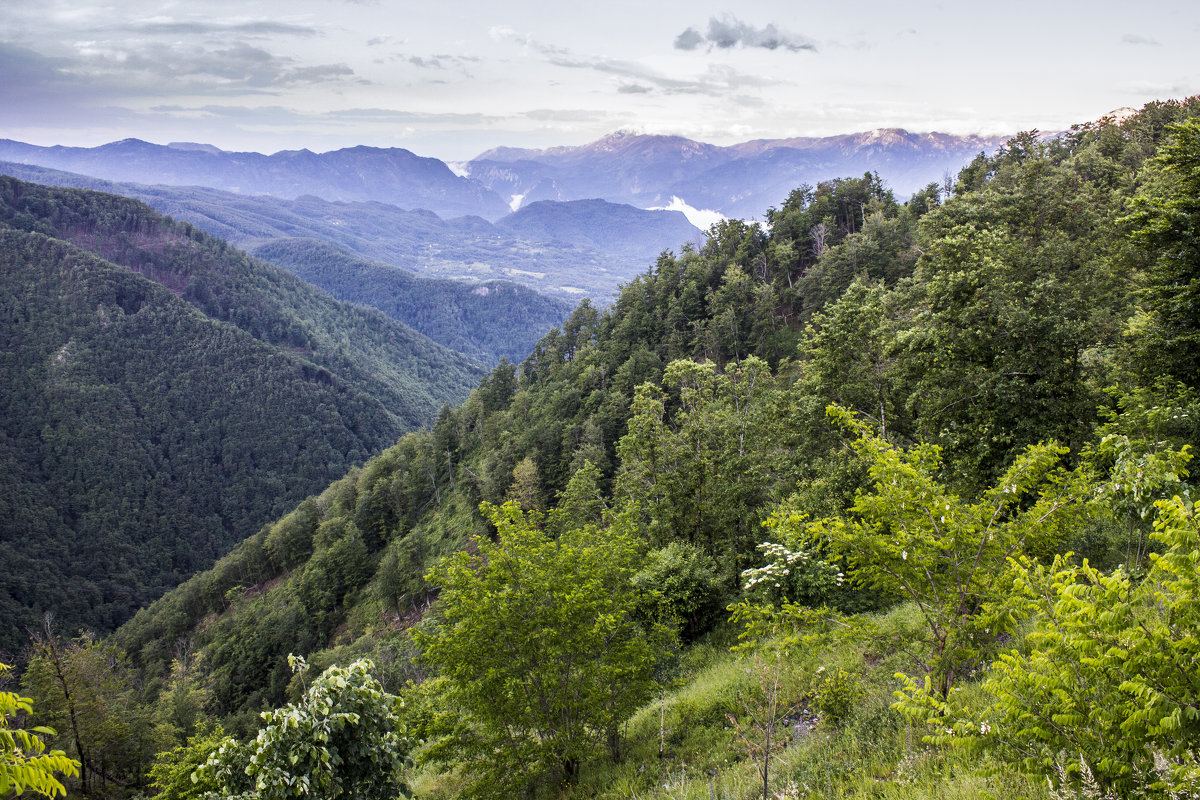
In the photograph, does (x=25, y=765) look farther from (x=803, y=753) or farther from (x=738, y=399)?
(x=738, y=399)

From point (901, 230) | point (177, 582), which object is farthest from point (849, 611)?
point (177, 582)

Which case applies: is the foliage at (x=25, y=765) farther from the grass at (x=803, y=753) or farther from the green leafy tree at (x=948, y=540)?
the green leafy tree at (x=948, y=540)

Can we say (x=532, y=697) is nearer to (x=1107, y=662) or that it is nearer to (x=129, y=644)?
(x=1107, y=662)

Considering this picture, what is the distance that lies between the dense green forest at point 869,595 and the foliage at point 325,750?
0.19ft

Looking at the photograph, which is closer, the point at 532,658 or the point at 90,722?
the point at 532,658

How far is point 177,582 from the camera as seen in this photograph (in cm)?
13975

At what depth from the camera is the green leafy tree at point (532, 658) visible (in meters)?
12.8

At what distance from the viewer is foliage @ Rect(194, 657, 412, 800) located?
8.52m

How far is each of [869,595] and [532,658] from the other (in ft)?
41.6

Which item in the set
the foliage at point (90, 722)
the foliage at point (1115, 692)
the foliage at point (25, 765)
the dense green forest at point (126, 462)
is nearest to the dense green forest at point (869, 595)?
the foliage at point (1115, 692)

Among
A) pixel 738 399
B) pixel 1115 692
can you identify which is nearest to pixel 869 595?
pixel 1115 692

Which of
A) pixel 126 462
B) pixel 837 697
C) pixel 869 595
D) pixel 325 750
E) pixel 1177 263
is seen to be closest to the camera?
pixel 325 750

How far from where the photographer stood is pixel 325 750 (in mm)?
8469

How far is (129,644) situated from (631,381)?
97691 millimetres
